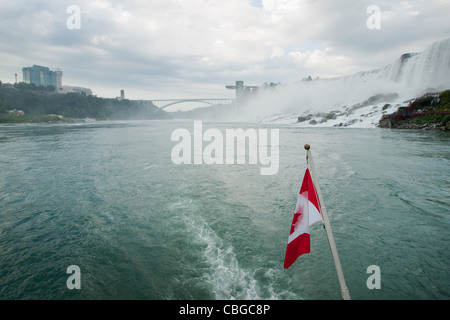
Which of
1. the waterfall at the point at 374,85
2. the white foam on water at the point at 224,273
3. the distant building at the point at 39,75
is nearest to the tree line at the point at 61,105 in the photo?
the distant building at the point at 39,75

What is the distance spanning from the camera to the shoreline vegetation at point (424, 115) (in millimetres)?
25625

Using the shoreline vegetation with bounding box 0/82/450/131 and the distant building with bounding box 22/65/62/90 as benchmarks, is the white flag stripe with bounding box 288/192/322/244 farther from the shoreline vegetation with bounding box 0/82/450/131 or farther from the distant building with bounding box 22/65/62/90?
the distant building with bounding box 22/65/62/90

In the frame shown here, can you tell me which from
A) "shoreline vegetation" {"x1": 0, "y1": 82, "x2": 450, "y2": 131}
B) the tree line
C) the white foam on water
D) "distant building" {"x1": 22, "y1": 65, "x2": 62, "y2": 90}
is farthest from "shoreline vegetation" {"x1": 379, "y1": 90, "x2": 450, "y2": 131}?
"distant building" {"x1": 22, "y1": 65, "x2": 62, "y2": 90}

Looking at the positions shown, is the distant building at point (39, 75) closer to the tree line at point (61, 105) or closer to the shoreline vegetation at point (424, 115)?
the tree line at point (61, 105)

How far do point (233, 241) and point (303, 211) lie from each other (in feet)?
7.38

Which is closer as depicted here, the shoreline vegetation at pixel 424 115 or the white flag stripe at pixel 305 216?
the white flag stripe at pixel 305 216

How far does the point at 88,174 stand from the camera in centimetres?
955

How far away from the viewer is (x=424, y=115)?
2784 cm

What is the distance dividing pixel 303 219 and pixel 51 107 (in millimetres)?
108901

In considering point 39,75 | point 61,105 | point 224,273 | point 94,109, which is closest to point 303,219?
point 224,273

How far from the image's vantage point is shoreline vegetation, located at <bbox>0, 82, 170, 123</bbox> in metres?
68.1

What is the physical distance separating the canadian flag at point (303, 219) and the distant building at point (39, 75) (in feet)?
623
